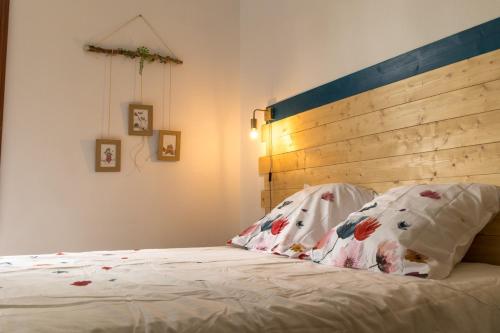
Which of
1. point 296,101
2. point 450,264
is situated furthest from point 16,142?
point 450,264

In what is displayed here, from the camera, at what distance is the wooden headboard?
170 centimetres

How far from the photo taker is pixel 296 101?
2873 mm

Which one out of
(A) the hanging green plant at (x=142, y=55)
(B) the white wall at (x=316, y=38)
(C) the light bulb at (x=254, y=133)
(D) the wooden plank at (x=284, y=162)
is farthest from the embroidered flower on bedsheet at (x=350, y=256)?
(A) the hanging green plant at (x=142, y=55)

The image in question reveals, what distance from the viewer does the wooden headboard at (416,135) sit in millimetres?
1703

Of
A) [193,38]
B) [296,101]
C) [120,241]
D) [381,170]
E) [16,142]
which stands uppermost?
[193,38]

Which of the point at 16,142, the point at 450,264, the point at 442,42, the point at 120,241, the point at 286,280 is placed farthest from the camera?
the point at 120,241

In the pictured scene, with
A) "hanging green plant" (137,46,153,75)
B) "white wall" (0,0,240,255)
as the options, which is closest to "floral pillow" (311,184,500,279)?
"white wall" (0,0,240,255)

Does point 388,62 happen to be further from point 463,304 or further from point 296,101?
point 463,304

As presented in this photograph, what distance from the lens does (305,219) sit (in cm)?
206

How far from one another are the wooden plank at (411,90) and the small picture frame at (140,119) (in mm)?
1105

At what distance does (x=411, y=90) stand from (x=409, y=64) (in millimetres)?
136

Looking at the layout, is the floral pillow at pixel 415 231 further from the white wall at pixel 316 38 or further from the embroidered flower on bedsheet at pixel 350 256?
the white wall at pixel 316 38

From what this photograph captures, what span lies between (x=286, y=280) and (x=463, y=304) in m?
0.47

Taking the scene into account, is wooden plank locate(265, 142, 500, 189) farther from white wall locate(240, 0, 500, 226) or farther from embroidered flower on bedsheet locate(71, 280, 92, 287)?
embroidered flower on bedsheet locate(71, 280, 92, 287)
